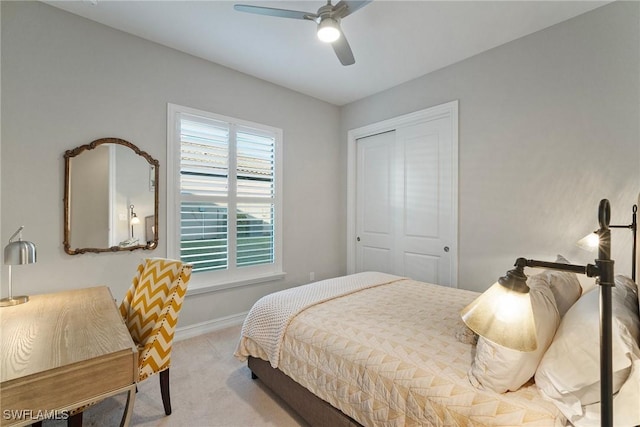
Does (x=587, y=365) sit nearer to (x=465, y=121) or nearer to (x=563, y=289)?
(x=563, y=289)

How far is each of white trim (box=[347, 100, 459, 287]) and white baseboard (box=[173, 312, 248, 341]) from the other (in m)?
1.71

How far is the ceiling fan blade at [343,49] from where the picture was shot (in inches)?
83.3

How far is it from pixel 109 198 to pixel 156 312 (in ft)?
4.26

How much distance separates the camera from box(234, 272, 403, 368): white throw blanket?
186cm

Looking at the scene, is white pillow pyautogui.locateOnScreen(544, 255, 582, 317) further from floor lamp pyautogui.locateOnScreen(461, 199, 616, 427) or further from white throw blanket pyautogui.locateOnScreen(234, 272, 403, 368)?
white throw blanket pyautogui.locateOnScreen(234, 272, 403, 368)

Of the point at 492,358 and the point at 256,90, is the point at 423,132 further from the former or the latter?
the point at 492,358

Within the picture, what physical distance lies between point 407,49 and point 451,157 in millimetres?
1182

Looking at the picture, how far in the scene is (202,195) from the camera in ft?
10.0

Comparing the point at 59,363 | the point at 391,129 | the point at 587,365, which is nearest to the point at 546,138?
the point at 391,129

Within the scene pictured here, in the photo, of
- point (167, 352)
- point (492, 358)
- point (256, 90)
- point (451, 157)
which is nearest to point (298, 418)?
point (167, 352)

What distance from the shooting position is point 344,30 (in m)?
2.58

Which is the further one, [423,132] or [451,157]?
[423,132]

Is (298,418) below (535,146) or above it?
below

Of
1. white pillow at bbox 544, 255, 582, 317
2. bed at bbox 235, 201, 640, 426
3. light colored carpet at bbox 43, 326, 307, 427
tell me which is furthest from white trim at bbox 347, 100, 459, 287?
light colored carpet at bbox 43, 326, 307, 427
